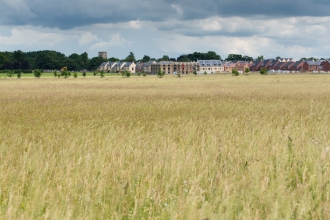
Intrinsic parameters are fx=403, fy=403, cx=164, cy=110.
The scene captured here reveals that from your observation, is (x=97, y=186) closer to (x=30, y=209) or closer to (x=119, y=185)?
(x=119, y=185)

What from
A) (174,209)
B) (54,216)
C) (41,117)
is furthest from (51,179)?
(41,117)

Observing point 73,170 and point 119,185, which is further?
point 73,170

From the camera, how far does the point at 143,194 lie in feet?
18.1

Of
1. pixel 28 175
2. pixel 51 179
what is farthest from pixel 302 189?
pixel 28 175

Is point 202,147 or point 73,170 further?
point 202,147

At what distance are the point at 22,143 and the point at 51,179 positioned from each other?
149 inches

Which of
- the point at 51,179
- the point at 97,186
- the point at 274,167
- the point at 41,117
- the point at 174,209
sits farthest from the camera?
the point at 41,117

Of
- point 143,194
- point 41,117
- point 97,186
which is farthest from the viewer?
point 41,117

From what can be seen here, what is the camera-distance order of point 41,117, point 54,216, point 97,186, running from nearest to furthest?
point 54,216 → point 97,186 → point 41,117

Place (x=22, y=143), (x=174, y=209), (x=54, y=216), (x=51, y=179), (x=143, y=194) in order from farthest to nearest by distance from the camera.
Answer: (x=22, y=143)
(x=51, y=179)
(x=143, y=194)
(x=174, y=209)
(x=54, y=216)

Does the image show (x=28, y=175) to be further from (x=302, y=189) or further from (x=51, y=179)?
(x=302, y=189)

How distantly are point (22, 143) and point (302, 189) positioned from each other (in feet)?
22.3

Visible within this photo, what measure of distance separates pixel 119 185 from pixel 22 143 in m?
4.88

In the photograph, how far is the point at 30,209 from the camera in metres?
5.01
